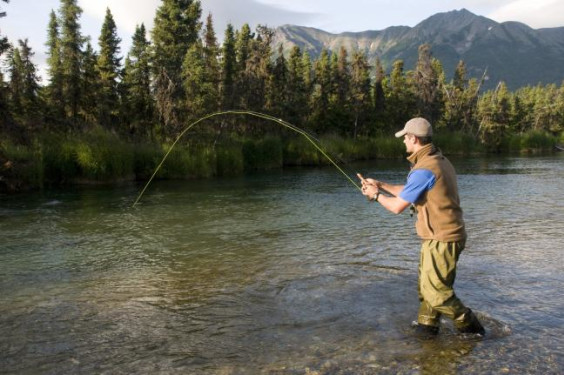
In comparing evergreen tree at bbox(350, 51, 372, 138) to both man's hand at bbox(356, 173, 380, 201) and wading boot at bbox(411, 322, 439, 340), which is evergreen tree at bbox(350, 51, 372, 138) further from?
wading boot at bbox(411, 322, 439, 340)

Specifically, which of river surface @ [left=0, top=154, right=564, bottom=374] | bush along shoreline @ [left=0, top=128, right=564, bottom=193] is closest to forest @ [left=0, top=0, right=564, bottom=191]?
bush along shoreline @ [left=0, top=128, right=564, bottom=193]

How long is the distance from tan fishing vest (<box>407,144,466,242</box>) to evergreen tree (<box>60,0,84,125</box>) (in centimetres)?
3589

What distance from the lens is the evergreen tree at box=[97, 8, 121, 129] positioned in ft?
129

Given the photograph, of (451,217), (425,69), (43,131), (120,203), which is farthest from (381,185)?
(425,69)

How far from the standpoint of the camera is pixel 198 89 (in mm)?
31609

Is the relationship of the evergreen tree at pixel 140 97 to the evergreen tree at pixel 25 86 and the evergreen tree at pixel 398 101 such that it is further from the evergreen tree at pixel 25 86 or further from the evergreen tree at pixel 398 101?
the evergreen tree at pixel 398 101

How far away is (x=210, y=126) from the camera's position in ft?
103

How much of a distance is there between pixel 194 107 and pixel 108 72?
17.6 metres

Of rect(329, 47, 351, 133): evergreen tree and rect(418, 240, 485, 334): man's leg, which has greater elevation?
rect(329, 47, 351, 133): evergreen tree

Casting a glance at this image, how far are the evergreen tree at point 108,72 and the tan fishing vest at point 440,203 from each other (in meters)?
34.8

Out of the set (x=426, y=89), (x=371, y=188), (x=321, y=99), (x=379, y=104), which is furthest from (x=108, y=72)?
(x=371, y=188)

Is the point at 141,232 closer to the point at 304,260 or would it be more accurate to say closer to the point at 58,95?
the point at 304,260

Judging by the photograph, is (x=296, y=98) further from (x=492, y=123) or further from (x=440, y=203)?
(x=440, y=203)

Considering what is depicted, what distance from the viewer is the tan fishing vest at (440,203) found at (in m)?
4.75
